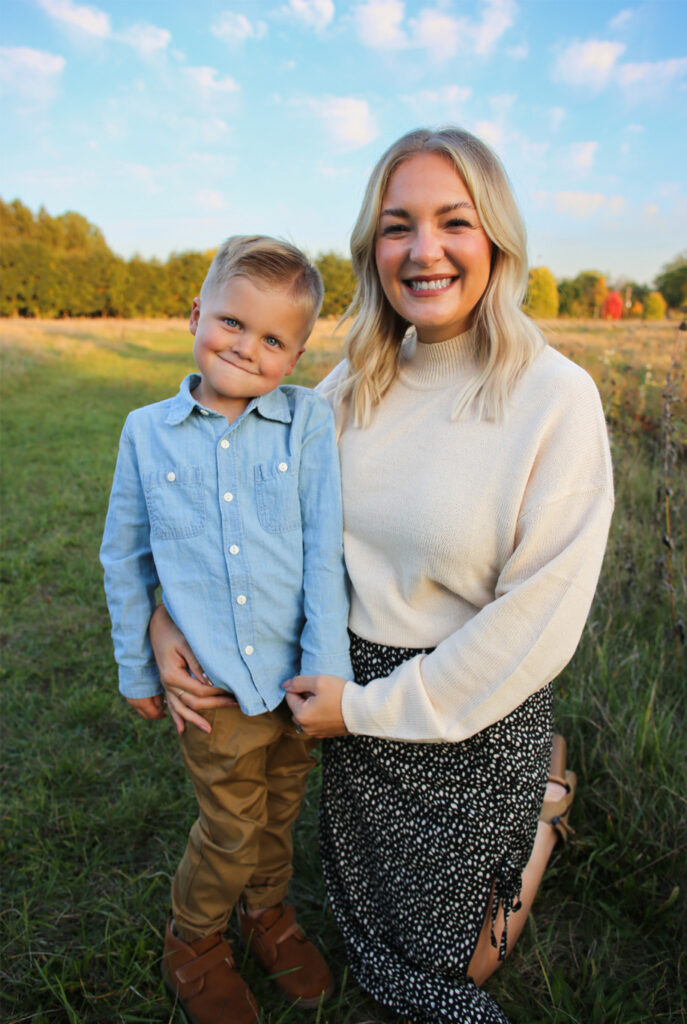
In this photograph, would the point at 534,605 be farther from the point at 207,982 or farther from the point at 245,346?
the point at 207,982

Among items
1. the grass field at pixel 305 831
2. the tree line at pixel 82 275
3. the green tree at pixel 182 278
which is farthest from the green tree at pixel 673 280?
the grass field at pixel 305 831

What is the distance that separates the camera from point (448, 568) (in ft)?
4.89

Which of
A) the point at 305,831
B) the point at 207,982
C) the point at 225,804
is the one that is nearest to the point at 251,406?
the point at 225,804

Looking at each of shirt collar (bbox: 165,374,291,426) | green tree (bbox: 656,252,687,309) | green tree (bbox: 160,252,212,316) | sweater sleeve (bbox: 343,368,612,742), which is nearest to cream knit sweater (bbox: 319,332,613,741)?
sweater sleeve (bbox: 343,368,612,742)

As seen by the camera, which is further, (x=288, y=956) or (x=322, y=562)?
(x=288, y=956)

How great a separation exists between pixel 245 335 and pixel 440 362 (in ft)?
1.59

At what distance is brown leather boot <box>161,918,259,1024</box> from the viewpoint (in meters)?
1.63

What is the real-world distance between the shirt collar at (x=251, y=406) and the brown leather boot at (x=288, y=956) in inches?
54.0

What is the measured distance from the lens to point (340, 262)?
42.8ft

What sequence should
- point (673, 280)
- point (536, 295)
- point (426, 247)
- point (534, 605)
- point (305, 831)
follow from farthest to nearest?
point (673, 280)
point (536, 295)
point (305, 831)
point (426, 247)
point (534, 605)

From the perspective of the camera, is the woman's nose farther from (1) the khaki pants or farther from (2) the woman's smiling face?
(1) the khaki pants

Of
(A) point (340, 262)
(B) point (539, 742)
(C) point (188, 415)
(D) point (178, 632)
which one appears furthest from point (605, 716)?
(A) point (340, 262)

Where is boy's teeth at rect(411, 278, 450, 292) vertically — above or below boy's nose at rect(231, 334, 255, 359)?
above

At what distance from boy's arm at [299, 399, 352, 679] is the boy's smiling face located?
184 mm
